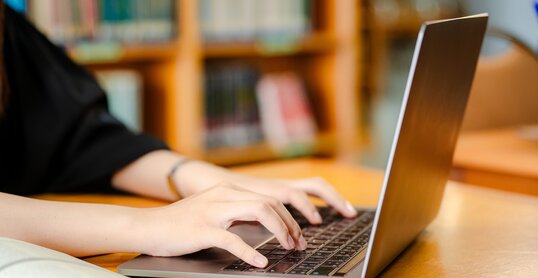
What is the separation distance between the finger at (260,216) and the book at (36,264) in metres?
0.16

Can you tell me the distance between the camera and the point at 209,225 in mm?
828

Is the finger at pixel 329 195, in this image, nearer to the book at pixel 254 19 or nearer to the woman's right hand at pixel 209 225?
the woman's right hand at pixel 209 225

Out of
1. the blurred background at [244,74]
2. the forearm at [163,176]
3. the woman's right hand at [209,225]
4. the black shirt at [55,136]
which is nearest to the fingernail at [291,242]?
the woman's right hand at [209,225]

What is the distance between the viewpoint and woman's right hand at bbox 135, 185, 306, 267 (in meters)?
0.80

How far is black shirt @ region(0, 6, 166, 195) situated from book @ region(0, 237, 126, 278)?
529 millimetres

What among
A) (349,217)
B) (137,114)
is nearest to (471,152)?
(349,217)

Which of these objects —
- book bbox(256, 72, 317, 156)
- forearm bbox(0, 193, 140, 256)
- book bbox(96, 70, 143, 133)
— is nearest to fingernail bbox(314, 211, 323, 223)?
forearm bbox(0, 193, 140, 256)

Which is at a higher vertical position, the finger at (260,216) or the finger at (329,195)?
the finger at (260,216)

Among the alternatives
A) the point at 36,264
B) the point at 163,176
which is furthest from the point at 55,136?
the point at 36,264

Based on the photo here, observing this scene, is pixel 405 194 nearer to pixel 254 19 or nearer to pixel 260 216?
pixel 260 216

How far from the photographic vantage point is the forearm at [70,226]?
852 millimetres

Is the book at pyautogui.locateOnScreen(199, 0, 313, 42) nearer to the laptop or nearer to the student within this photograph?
the student

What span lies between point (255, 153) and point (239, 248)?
2231mm

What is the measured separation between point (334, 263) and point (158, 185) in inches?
17.8
